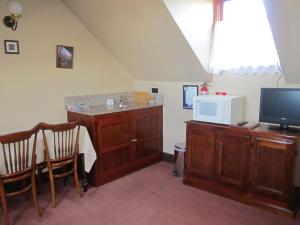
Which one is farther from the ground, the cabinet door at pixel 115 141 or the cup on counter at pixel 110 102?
the cup on counter at pixel 110 102

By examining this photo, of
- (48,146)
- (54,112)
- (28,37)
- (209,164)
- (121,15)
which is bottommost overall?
(209,164)

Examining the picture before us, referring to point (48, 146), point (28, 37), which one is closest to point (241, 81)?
point (48, 146)

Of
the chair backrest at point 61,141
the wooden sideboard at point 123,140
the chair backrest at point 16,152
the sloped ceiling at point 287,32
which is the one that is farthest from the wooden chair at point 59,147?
the sloped ceiling at point 287,32

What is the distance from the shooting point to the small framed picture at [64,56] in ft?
11.0

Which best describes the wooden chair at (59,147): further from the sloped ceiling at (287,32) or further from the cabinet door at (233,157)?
the sloped ceiling at (287,32)

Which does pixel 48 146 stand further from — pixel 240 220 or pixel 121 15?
pixel 240 220

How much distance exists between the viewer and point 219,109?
287 centimetres

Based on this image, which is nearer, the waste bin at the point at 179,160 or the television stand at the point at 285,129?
the television stand at the point at 285,129

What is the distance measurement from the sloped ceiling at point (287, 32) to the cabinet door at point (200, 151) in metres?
1.02

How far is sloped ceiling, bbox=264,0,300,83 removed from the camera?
211 cm

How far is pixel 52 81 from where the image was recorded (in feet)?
11.0

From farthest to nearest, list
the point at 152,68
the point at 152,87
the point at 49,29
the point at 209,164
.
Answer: the point at 152,87 < the point at 152,68 < the point at 49,29 < the point at 209,164

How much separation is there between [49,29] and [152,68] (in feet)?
4.87

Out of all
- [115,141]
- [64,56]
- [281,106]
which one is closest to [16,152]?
[115,141]
